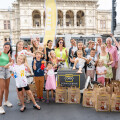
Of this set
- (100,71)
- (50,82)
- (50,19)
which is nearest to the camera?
(50,82)

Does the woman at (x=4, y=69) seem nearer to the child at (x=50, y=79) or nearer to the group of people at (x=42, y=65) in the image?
the group of people at (x=42, y=65)

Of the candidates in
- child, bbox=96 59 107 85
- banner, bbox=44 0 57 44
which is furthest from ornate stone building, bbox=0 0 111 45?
child, bbox=96 59 107 85

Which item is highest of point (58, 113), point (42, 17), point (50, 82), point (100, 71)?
point (42, 17)

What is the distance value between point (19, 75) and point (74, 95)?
1.65 meters

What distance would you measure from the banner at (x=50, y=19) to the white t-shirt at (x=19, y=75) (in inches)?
177

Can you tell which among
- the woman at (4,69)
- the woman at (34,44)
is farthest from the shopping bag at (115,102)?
the woman at (34,44)

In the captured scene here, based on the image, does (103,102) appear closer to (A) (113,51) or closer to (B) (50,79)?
(B) (50,79)

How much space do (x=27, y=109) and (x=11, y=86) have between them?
110 inches

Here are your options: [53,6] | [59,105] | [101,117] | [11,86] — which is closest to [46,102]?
[59,105]

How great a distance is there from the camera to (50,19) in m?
8.46

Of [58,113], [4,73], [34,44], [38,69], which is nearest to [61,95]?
[58,113]

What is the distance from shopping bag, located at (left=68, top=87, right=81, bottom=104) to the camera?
14.2 feet

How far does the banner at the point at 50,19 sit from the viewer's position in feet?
27.5

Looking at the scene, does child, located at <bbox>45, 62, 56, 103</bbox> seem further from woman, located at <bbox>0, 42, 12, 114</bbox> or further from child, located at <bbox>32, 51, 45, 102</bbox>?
woman, located at <bbox>0, 42, 12, 114</bbox>
